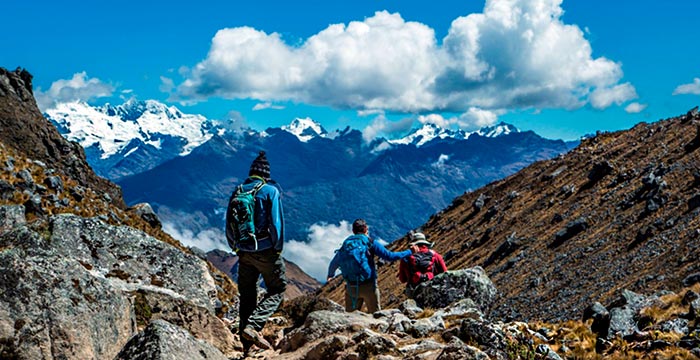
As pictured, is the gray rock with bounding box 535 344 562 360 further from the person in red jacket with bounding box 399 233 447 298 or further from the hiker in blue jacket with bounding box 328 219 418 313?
the person in red jacket with bounding box 399 233 447 298

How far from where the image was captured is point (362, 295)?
1513cm

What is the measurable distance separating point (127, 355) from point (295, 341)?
15.3ft

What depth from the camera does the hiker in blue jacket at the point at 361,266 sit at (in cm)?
1460

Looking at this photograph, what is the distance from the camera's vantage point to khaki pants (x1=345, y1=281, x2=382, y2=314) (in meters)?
15.0

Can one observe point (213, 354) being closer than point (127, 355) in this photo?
No

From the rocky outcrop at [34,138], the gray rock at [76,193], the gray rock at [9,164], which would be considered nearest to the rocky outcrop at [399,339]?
the gray rock at [9,164]

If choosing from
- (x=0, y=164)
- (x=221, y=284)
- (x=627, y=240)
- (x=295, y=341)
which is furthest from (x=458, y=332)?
(x=0, y=164)

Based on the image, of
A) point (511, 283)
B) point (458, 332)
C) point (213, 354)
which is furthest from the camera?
point (511, 283)

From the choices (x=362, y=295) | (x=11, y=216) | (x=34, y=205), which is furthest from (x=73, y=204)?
(x=362, y=295)

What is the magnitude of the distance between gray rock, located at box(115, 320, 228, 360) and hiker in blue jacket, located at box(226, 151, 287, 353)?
4.44 metres

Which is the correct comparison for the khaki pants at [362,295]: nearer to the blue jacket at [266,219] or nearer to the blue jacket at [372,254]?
the blue jacket at [372,254]

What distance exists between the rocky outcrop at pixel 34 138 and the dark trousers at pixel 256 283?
4670 cm

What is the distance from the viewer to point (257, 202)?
39.6 feet

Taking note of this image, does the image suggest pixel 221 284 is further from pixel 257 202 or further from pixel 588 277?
pixel 257 202
